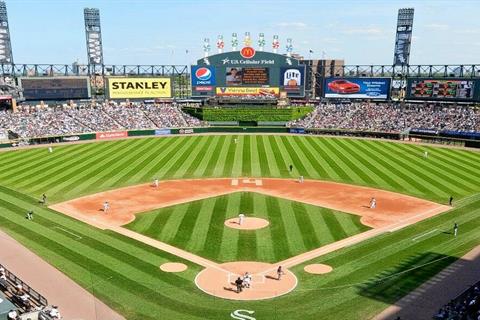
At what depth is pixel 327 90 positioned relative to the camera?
98562mm

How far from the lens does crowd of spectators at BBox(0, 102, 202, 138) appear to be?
78.9m

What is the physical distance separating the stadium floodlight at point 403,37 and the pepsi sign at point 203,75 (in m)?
42.7

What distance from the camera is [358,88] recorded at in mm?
96062

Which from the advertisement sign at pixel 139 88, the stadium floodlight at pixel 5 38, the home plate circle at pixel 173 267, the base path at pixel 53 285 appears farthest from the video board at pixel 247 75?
the home plate circle at pixel 173 267

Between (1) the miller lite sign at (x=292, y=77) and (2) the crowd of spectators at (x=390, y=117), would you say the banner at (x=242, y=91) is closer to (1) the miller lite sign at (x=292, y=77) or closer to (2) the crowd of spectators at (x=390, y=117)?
(1) the miller lite sign at (x=292, y=77)

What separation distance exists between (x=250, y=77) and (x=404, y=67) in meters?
36.0

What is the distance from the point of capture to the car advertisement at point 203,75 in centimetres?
9719

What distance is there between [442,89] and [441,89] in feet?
0.74

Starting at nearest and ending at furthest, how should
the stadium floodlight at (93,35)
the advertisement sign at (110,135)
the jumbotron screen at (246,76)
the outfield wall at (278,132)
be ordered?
the outfield wall at (278,132), the advertisement sign at (110,135), the stadium floodlight at (93,35), the jumbotron screen at (246,76)

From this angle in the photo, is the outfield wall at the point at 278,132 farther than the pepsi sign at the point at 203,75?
No

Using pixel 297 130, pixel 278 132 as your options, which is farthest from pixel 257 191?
pixel 297 130

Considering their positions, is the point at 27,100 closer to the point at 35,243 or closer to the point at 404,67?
the point at 35,243

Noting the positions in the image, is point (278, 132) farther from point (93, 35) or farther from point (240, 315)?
point (240, 315)

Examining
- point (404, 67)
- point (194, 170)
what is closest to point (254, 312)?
point (194, 170)
